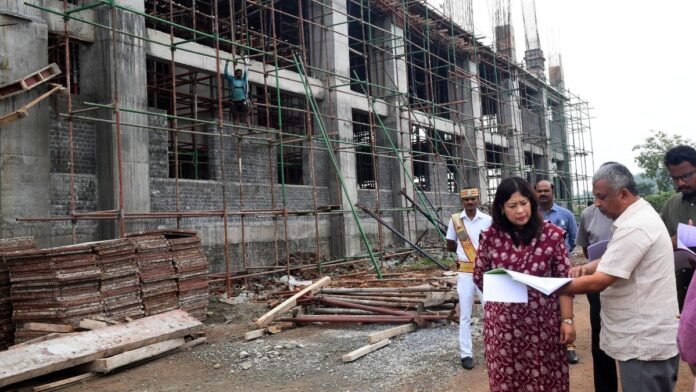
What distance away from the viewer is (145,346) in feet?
20.1

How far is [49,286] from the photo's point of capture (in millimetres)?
6453

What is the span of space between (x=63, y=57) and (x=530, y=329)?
10.1 metres

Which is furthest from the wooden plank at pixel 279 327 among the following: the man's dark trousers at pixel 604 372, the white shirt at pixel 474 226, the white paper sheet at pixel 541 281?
the white paper sheet at pixel 541 281

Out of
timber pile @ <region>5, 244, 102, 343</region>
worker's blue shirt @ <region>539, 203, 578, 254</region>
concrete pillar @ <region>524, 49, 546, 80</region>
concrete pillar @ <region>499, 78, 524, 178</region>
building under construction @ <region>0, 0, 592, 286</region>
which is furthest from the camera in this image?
concrete pillar @ <region>524, 49, 546, 80</region>

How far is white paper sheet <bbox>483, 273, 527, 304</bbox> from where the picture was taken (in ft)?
9.07

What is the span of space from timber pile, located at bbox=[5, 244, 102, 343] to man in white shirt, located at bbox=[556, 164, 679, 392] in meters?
5.73

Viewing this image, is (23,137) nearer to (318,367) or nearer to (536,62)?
(318,367)

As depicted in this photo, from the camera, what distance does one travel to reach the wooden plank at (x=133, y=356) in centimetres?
558

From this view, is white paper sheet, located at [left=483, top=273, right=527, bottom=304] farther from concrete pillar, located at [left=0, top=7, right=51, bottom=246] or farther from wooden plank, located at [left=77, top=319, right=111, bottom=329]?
concrete pillar, located at [left=0, top=7, right=51, bottom=246]

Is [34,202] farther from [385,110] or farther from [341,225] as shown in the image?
[385,110]

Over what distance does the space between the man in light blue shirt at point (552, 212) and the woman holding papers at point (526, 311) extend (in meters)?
2.51

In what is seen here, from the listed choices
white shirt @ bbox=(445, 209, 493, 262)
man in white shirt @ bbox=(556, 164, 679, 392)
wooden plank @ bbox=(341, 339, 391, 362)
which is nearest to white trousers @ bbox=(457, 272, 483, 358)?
white shirt @ bbox=(445, 209, 493, 262)

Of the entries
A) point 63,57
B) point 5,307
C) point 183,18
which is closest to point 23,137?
point 63,57

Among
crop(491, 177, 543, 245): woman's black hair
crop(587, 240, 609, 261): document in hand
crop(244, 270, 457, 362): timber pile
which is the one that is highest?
crop(491, 177, 543, 245): woman's black hair
